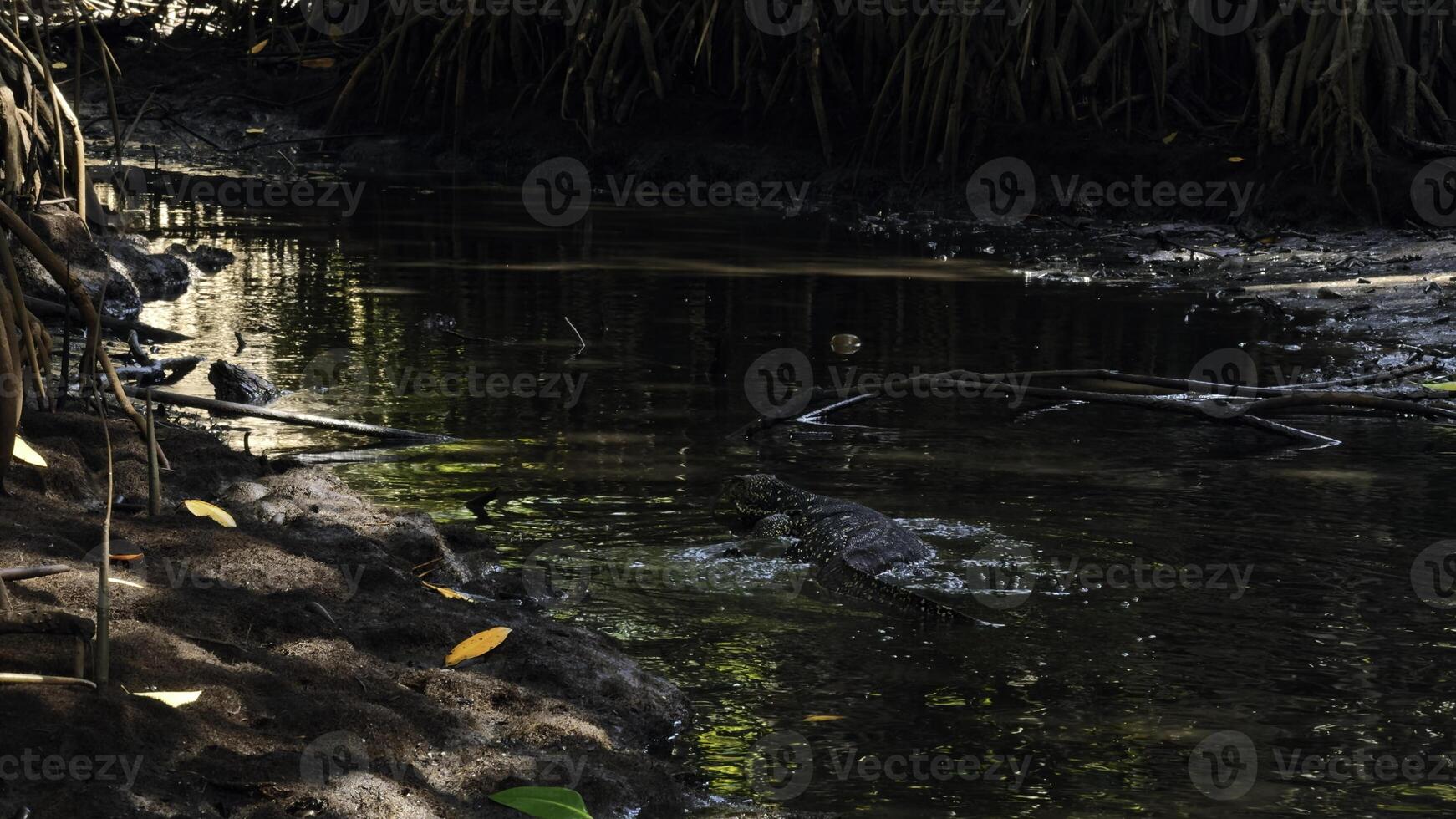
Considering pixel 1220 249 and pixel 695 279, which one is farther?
pixel 1220 249

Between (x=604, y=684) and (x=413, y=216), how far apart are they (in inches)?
434

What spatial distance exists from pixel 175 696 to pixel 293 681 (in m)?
0.36

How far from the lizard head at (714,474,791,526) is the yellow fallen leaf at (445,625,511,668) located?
69.0 inches

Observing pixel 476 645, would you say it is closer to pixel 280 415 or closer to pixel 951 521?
pixel 951 521

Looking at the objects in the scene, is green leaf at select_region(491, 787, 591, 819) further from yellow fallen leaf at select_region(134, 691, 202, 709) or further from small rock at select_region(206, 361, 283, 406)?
small rock at select_region(206, 361, 283, 406)

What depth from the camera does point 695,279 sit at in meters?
11.6

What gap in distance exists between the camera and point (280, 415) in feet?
20.9

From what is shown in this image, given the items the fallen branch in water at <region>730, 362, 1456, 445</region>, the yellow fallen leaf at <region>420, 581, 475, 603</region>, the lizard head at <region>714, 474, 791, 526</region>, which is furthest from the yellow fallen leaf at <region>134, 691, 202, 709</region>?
the fallen branch in water at <region>730, 362, 1456, 445</region>

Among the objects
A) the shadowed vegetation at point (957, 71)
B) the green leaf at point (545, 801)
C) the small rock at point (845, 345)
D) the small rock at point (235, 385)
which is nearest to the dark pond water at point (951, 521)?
the small rock at point (845, 345)

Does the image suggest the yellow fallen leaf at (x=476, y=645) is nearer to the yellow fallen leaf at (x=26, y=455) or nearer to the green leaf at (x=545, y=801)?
the green leaf at (x=545, y=801)

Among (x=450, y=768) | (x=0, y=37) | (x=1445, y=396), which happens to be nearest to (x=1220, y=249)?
(x=1445, y=396)

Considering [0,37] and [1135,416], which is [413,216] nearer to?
[1135,416]

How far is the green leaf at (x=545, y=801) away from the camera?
3.33 meters

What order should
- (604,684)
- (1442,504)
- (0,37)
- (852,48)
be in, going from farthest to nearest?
(852,48) < (1442,504) < (0,37) < (604,684)
